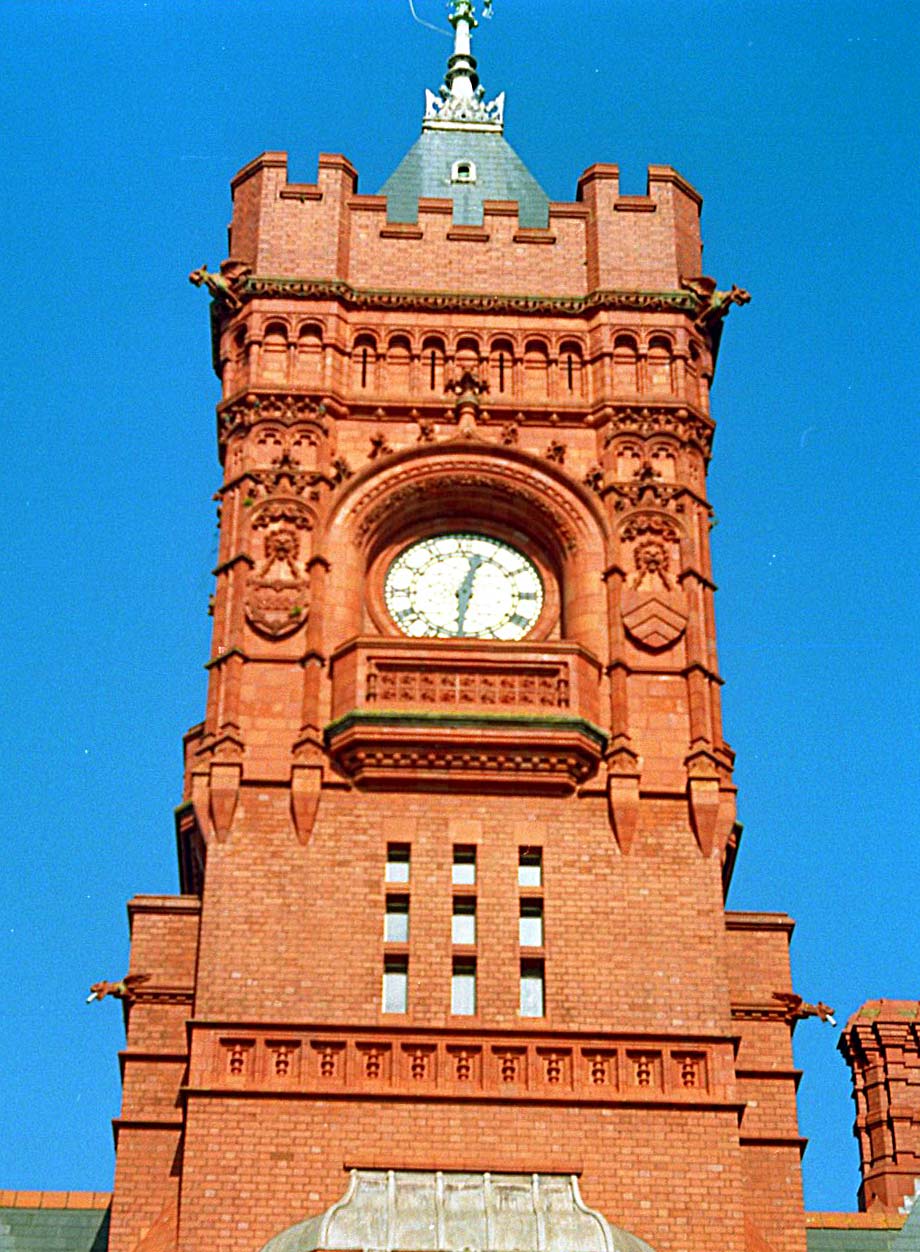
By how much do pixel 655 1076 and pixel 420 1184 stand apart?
385 centimetres

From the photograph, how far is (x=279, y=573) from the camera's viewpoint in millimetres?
47125

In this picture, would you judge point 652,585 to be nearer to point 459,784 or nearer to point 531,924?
point 459,784

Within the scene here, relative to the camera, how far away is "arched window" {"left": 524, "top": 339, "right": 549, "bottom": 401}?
4975cm

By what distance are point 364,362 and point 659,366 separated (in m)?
4.90

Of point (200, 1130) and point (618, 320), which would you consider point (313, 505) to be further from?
point (200, 1130)

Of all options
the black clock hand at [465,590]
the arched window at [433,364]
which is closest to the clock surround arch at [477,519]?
the black clock hand at [465,590]

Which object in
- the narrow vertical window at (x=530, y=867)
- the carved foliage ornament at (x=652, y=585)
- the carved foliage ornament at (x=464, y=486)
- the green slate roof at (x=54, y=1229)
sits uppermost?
the carved foliage ornament at (x=464, y=486)

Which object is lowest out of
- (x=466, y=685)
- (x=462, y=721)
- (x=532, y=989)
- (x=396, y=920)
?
(x=532, y=989)

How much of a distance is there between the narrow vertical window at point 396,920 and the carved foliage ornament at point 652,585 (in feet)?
19.1

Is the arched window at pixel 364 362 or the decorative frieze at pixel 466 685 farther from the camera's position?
the arched window at pixel 364 362

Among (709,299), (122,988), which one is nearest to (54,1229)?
(122,988)

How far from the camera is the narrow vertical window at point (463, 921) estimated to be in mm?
43719

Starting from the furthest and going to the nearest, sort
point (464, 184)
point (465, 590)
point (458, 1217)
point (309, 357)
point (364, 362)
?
point (464, 184) → point (364, 362) → point (309, 357) → point (465, 590) → point (458, 1217)

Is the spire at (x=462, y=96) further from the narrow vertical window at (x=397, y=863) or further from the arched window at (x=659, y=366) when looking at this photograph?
the narrow vertical window at (x=397, y=863)
